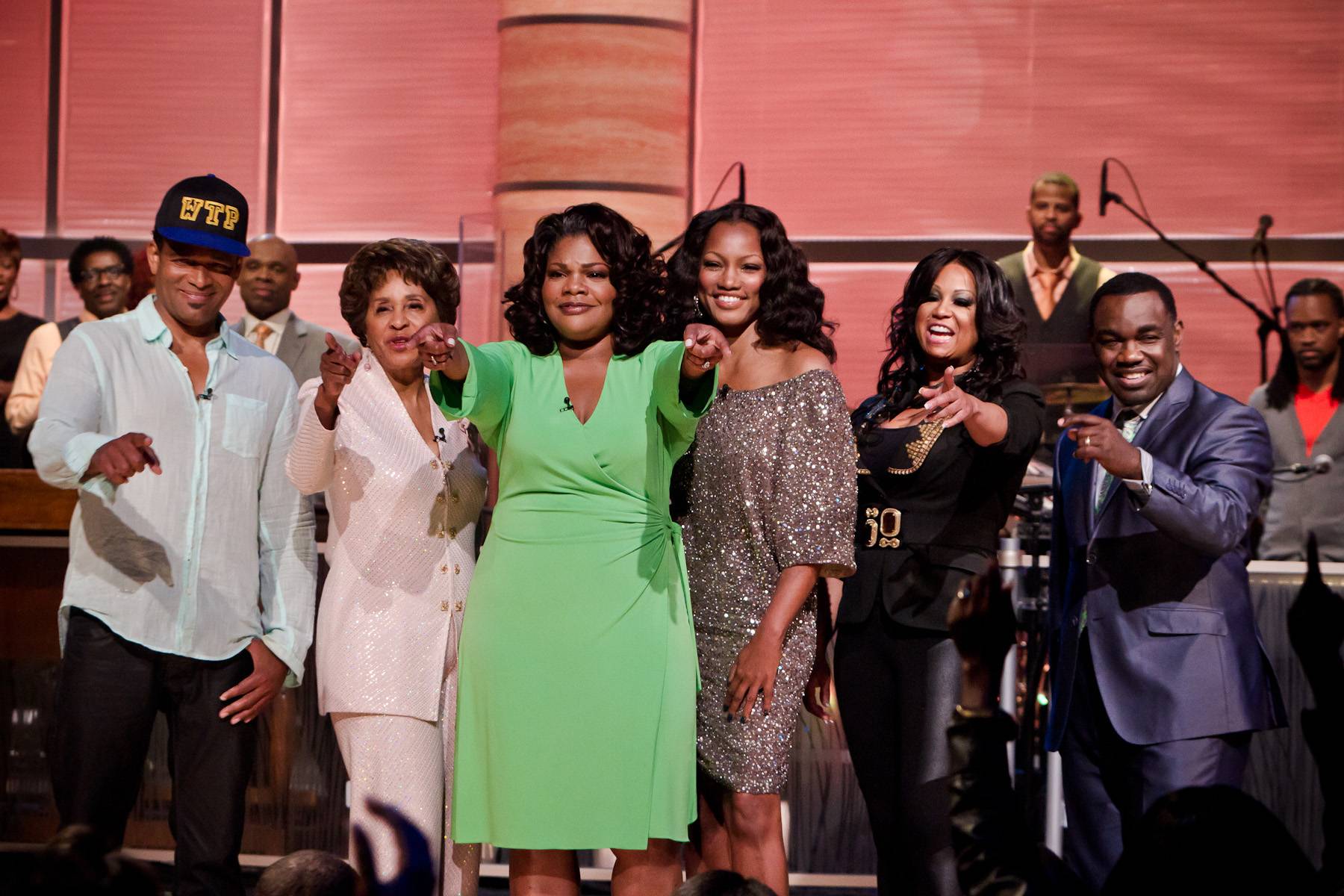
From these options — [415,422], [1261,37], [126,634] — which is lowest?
[126,634]

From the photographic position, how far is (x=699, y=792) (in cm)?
292

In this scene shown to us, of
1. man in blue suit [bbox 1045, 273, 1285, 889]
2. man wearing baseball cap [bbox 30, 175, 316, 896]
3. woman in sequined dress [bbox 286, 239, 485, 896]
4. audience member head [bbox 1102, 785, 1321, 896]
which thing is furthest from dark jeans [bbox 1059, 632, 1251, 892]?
man wearing baseball cap [bbox 30, 175, 316, 896]

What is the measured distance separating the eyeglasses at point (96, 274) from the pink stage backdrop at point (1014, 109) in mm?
2569

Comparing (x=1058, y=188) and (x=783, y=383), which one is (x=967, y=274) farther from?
(x=1058, y=188)

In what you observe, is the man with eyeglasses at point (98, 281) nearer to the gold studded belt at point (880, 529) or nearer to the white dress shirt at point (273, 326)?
the white dress shirt at point (273, 326)

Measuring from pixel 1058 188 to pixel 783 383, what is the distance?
3.63 m


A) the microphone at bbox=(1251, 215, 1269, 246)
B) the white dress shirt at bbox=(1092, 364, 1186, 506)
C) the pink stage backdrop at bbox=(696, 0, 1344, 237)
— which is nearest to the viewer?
the white dress shirt at bbox=(1092, 364, 1186, 506)

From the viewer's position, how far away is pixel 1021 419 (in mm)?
2959

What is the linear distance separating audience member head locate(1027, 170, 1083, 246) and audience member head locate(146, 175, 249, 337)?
3.82 metres

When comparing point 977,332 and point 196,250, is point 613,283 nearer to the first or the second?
point 977,332

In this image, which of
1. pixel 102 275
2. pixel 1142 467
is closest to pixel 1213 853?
pixel 1142 467

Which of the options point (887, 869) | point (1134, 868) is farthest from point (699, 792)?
point (1134, 868)

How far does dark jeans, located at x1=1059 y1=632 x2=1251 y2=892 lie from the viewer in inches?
108

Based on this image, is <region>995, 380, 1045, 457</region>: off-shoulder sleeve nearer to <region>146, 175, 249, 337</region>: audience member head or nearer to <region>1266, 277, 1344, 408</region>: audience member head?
<region>146, 175, 249, 337</region>: audience member head
